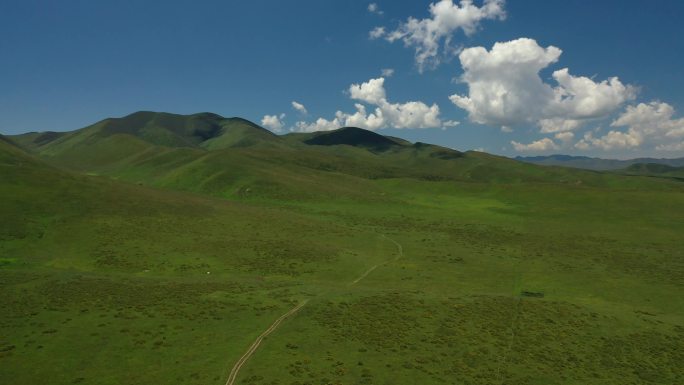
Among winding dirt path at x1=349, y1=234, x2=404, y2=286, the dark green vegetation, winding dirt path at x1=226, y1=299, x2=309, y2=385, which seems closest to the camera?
winding dirt path at x1=226, y1=299, x2=309, y2=385

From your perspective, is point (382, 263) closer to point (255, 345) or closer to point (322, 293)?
point (322, 293)

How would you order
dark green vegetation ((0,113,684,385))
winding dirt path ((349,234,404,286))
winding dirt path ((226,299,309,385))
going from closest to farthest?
winding dirt path ((226,299,309,385)) < dark green vegetation ((0,113,684,385)) < winding dirt path ((349,234,404,286))

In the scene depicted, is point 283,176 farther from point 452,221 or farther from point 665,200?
point 665,200

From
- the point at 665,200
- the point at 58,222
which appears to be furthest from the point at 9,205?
the point at 665,200

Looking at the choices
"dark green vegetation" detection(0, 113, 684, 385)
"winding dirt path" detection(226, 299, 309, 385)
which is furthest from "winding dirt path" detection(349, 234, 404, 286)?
"winding dirt path" detection(226, 299, 309, 385)

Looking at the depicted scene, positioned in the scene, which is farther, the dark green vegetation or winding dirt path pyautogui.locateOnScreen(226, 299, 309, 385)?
the dark green vegetation

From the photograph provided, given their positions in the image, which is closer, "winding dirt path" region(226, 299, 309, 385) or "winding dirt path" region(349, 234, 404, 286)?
"winding dirt path" region(226, 299, 309, 385)

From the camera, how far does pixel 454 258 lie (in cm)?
7488

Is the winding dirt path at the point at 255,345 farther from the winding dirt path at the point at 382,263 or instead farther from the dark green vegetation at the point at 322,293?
the winding dirt path at the point at 382,263

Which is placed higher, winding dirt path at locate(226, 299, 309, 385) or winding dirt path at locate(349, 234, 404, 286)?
winding dirt path at locate(226, 299, 309, 385)

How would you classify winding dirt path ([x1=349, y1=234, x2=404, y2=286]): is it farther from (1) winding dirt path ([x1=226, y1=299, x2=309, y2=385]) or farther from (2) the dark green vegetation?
(1) winding dirt path ([x1=226, y1=299, x2=309, y2=385])

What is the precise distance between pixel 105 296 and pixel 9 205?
52828 mm

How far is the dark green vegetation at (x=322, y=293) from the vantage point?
33.5 meters

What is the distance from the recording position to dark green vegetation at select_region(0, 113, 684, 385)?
33.5 metres
